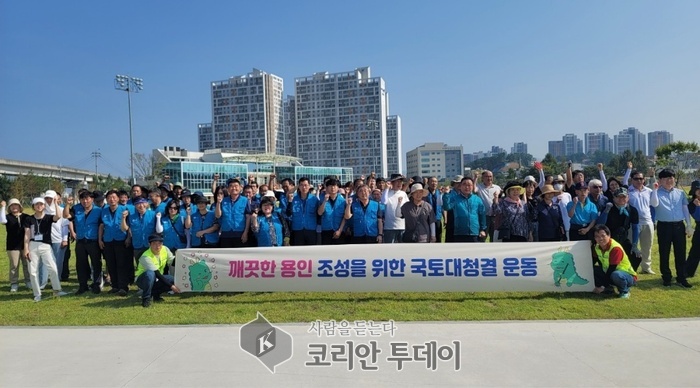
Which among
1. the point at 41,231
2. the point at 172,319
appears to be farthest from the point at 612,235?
the point at 41,231

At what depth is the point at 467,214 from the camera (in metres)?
6.61

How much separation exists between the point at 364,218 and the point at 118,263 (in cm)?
402

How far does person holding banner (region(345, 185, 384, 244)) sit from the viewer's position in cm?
704

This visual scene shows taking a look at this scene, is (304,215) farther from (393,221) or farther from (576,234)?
(576,234)

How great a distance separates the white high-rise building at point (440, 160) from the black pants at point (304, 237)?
4124 inches

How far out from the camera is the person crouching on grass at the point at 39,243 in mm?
6832

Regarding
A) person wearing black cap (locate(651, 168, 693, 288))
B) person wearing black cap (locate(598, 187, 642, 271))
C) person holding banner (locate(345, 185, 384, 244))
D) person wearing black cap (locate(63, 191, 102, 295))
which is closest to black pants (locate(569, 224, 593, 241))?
person wearing black cap (locate(598, 187, 642, 271))

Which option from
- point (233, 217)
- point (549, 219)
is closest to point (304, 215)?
point (233, 217)

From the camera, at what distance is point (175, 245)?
23.9 feet

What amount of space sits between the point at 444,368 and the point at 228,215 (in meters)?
4.28

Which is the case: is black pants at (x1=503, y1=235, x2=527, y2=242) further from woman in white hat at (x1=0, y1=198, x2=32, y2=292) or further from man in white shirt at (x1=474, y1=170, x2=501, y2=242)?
woman in white hat at (x1=0, y1=198, x2=32, y2=292)

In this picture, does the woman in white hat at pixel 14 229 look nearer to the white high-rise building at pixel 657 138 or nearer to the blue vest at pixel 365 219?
the blue vest at pixel 365 219

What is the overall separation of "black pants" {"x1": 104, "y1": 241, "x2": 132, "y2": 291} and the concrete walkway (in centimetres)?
182

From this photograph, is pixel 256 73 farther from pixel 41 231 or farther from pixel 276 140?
pixel 41 231
